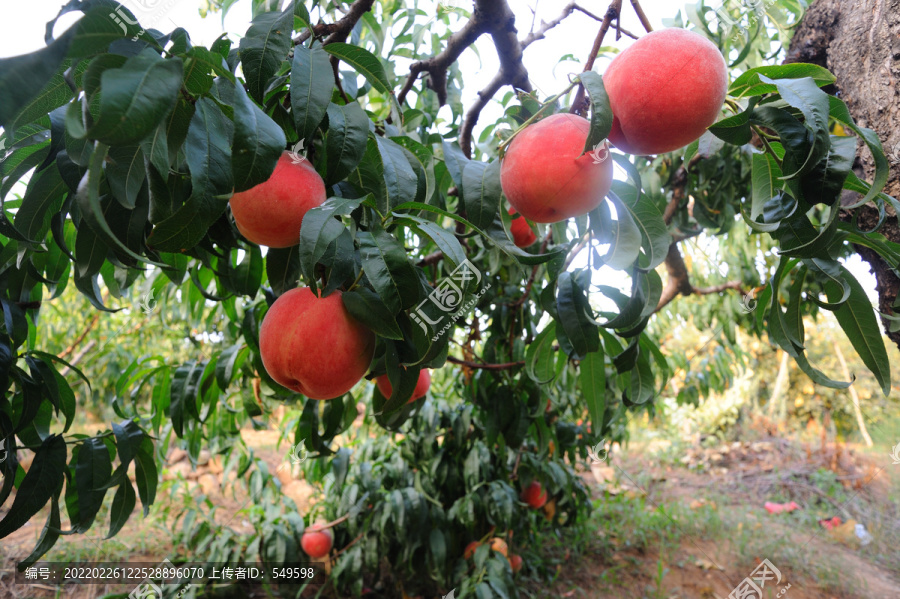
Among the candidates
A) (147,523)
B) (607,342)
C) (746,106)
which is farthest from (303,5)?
(147,523)

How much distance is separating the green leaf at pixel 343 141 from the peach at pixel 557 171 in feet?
0.56

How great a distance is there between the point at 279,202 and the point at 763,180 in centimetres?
59

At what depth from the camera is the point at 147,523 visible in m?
3.03

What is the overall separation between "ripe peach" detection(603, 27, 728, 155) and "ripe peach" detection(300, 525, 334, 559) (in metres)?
1.93

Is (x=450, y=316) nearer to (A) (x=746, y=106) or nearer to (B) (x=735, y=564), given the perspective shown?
(A) (x=746, y=106)

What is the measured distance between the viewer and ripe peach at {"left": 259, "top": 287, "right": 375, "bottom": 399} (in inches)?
21.7

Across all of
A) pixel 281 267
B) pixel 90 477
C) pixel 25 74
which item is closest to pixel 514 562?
pixel 90 477

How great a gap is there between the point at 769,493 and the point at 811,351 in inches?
75.4

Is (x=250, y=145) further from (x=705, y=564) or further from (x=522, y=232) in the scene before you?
(x=705, y=564)

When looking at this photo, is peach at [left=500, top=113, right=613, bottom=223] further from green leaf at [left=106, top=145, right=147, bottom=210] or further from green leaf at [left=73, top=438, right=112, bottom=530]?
green leaf at [left=73, top=438, right=112, bottom=530]

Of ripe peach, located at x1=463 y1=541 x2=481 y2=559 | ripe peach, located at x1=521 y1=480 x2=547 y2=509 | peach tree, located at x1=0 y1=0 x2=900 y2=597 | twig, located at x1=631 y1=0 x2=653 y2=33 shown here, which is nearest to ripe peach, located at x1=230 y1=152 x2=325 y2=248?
peach tree, located at x1=0 y1=0 x2=900 y2=597

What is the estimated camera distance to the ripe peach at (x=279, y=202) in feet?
1.71

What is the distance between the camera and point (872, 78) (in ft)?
2.53

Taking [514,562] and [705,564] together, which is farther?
[705,564]
